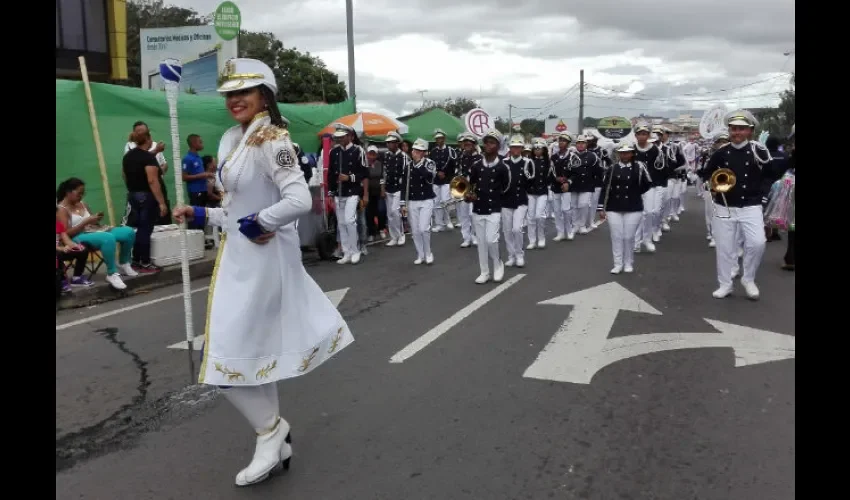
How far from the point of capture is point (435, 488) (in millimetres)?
3641

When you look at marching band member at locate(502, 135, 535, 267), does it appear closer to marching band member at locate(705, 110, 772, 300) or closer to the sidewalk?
marching band member at locate(705, 110, 772, 300)

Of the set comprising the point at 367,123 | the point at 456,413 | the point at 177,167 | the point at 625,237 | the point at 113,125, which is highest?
the point at 367,123

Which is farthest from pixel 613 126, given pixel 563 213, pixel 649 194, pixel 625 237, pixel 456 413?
pixel 456 413

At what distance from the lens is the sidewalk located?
27.6 feet

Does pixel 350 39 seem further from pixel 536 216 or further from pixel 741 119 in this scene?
pixel 741 119

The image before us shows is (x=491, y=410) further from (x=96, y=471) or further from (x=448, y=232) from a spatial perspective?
(x=448, y=232)

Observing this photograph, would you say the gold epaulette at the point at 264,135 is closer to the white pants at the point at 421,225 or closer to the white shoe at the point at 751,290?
the white shoe at the point at 751,290

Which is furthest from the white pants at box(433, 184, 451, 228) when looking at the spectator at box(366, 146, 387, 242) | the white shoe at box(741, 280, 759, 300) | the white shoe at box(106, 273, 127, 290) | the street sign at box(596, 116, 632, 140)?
the street sign at box(596, 116, 632, 140)

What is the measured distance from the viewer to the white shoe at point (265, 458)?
3639 millimetres

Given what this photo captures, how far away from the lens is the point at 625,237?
10.6 metres

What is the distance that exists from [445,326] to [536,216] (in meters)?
7.18

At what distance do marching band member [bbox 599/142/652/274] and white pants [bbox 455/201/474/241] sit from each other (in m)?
3.70

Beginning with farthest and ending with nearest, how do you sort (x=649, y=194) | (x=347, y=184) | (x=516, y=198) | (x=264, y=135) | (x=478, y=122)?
(x=478, y=122) < (x=649, y=194) < (x=347, y=184) < (x=516, y=198) < (x=264, y=135)
